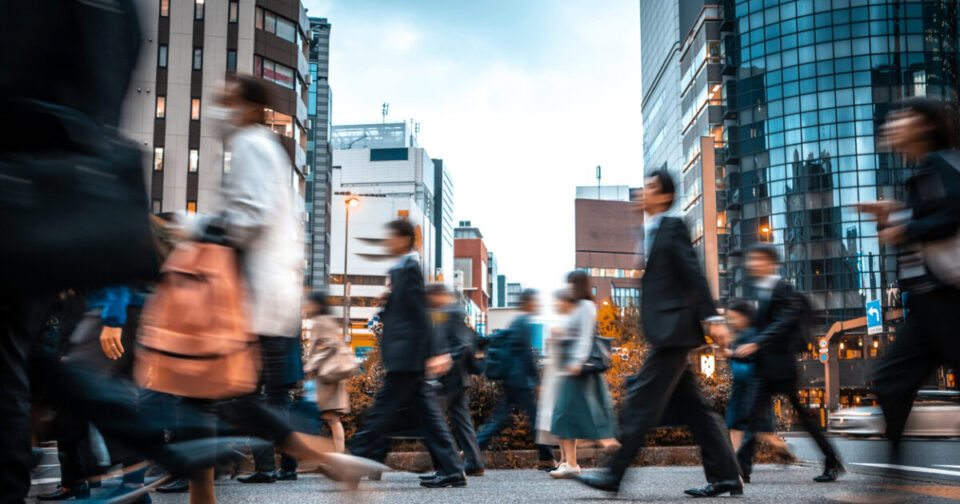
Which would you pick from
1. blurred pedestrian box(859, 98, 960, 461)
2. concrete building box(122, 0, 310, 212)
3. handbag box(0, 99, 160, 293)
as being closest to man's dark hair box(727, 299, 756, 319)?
blurred pedestrian box(859, 98, 960, 461)

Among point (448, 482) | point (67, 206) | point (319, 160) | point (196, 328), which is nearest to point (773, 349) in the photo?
point (448, 482)

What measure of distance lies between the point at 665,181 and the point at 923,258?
1.87m

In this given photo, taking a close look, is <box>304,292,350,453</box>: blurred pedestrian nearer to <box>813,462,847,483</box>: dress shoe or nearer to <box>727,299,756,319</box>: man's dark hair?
<box>727,299,756,319</box>: man's dark hair

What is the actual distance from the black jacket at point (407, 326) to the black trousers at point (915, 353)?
2781 mm

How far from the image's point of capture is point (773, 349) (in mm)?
6781

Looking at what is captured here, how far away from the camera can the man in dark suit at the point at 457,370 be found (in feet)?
26.3

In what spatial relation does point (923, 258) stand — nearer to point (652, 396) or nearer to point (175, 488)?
point (652, 396)

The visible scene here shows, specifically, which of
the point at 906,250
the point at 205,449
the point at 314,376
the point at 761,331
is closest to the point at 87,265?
the point at 205,449

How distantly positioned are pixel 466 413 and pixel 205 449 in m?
5.84

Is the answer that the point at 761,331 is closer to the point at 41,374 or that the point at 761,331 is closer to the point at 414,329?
the point at 414,329

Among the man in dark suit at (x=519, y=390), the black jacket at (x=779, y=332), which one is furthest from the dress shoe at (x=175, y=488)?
the black jacket at (x=779, y=332)

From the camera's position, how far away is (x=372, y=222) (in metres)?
121

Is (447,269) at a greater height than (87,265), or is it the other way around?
(447,269)

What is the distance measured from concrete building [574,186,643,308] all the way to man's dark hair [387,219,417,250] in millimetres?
130719
